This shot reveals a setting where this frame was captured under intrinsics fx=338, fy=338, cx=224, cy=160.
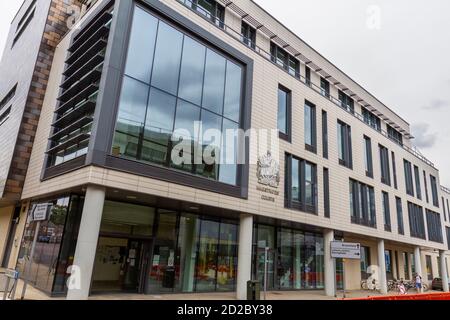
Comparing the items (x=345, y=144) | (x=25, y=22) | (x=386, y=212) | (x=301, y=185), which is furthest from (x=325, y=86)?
(x=25, y=22)

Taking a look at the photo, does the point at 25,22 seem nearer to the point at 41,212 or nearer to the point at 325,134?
the point at 41,212

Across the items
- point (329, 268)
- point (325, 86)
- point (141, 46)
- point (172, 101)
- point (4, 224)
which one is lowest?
point (329, 268)

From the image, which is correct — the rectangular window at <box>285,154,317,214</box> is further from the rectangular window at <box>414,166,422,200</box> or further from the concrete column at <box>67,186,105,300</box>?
the rectangular window at <box>414,166,422,200</box>

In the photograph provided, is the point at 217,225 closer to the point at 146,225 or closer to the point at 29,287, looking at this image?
the point at 146,225

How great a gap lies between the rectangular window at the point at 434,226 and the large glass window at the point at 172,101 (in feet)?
101

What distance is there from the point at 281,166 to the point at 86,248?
12.2m

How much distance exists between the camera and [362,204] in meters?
27.8

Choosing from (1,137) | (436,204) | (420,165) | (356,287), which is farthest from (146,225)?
(436,204)

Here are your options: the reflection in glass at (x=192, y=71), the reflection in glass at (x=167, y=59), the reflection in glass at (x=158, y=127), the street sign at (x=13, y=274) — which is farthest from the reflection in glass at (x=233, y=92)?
the street sign at (x=13, y=274)

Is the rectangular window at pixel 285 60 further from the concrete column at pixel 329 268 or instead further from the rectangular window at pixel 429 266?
the rectangular window at pixel 429 266

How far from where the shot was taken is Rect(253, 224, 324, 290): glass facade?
21.2 meters

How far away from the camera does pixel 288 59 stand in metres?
24.5

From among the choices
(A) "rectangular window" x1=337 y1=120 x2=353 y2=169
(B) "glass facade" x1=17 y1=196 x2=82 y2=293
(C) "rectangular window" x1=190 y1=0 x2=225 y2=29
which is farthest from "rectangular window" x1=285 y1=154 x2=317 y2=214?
(B) "glass facade" x1=17 y1=196 x2=82 y2=293

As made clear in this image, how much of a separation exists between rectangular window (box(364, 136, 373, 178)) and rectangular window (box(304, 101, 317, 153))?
26.6 feet
